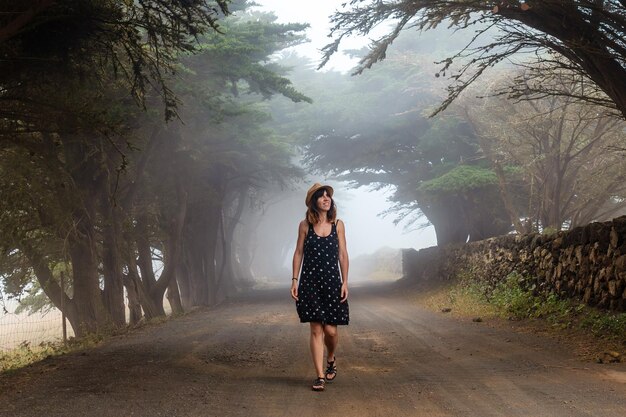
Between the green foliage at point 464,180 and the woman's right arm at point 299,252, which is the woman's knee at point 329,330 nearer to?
the woman's right arm at point 299,252

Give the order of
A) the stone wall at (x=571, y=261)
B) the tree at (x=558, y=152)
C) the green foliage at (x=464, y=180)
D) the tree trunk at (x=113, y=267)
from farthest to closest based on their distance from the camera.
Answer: the green foliage at (x=464, y=180), the tree at (x=558, y=152), the tree trunk at (x=113, y=267), the stone wall at (x=571, y=261)

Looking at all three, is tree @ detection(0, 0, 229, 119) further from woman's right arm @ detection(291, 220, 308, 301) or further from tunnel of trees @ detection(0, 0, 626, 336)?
woman's right arm @ detection(291, 220, 308, 301)

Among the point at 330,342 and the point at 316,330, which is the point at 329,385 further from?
the point at 316,330

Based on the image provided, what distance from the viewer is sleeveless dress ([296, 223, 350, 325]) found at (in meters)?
6.59

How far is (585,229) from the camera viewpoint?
38.6 ft

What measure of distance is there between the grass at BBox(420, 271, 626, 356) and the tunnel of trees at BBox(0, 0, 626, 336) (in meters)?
2.63

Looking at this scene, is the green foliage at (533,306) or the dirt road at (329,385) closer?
the dirt road at (329,385)

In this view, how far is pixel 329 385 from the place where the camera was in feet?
21.9

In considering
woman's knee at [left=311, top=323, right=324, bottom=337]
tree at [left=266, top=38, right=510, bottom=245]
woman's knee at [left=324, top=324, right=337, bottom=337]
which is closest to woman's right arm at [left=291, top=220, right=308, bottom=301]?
woman's knee at [left=311, top=323, right=324, bottom=337]

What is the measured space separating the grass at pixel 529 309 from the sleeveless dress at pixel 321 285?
4269 millimetres

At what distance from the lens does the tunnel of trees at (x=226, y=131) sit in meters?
8.88

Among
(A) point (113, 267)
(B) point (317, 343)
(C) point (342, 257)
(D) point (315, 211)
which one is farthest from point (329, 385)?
(A) point (113, 267)

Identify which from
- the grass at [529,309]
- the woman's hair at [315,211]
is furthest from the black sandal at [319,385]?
the grass at [529,309]

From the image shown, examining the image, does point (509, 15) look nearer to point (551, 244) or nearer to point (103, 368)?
point (551, 244)
